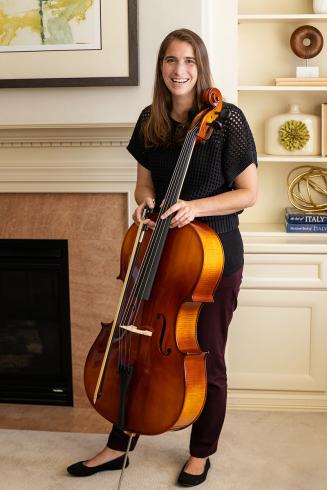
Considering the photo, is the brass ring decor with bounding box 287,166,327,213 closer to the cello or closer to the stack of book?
the stack of book

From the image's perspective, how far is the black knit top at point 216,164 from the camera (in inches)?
87.0

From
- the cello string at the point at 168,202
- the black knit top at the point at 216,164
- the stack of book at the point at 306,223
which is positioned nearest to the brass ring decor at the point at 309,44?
the stack of book at the point at 306,223

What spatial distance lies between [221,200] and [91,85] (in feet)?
2.72

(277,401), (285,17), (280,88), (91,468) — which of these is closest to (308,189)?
(280,88)

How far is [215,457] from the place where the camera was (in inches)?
104

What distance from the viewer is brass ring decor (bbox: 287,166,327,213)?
3.17 meters

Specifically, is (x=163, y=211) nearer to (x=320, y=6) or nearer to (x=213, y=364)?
(x=213, y=364)

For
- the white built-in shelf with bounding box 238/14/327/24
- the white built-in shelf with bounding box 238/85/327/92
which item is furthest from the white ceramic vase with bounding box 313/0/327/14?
the white built-in shelf with bounding box 238/85/327/92

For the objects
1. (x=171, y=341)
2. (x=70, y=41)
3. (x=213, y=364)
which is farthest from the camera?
(x=70, y=41)

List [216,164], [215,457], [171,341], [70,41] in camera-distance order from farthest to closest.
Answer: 1. [70,41]
2. [215,457]
3. [216,164]
4. [171,341]

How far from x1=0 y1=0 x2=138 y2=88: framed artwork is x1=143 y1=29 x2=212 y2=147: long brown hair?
0.50m

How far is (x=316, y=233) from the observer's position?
10.1ft

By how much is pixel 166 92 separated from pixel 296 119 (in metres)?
1.01

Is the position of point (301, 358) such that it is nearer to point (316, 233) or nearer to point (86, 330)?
point (316, 233)
